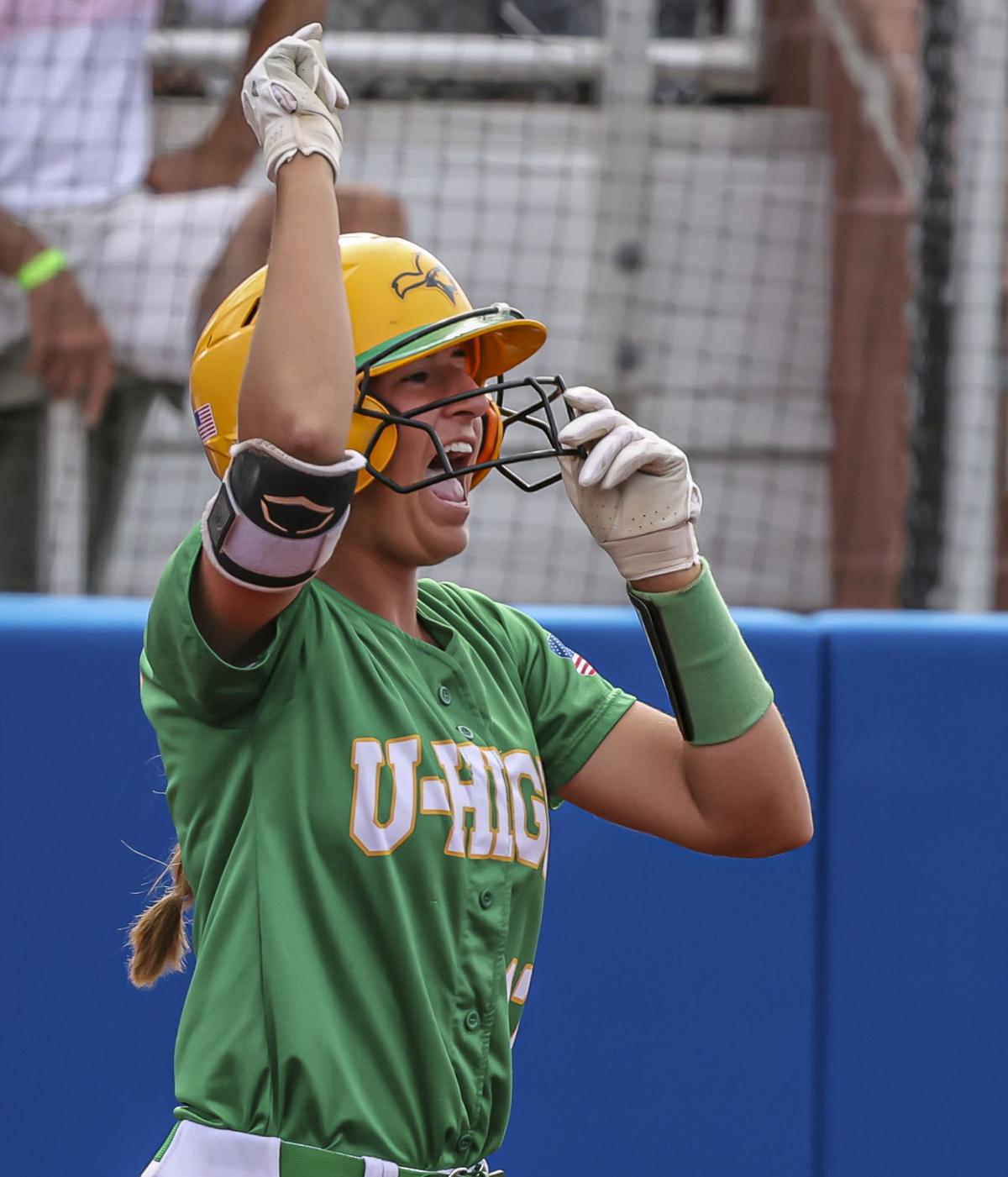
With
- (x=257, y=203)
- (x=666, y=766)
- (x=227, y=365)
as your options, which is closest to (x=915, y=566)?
(x=257, y=203)

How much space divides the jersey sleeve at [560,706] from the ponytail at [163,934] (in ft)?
1.38

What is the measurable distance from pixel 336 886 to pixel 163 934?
382 millimetres

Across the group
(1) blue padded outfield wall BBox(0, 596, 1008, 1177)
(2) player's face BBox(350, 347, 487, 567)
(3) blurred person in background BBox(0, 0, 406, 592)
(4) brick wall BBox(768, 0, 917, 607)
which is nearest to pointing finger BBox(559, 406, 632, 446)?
(2) player's face BBox(350, 347, 487, 567)

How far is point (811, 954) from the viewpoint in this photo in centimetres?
281

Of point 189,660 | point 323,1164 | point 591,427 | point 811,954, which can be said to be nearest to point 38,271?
point 811,954

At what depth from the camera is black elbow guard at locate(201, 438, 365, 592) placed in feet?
5.01

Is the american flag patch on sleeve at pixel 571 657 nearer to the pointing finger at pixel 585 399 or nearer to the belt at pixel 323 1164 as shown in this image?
the pointing finger at pixel 585 399

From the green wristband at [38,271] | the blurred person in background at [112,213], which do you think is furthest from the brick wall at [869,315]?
the green wristband at [38,271]

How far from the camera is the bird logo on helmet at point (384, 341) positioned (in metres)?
1.74

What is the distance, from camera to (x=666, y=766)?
1.99 metres

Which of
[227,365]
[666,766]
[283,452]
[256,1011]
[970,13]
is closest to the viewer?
[283,452]

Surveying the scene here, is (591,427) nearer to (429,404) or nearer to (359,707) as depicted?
(429,404)

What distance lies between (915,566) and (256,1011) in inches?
116

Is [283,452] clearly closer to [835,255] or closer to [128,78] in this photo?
[128,78]
